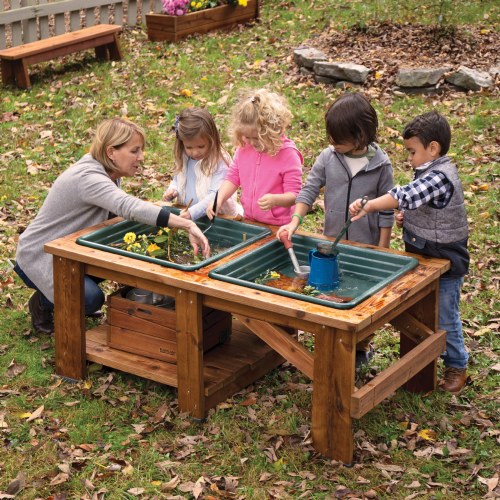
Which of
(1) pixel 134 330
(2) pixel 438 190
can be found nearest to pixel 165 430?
(1) pixel 134 330

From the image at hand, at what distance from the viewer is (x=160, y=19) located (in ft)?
35.2

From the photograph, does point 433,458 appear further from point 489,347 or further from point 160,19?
point 160,19

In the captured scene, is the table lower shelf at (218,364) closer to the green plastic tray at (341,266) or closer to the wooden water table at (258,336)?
the wooden water table at (258,336)

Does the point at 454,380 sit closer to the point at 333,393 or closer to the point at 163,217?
the point at 333,393

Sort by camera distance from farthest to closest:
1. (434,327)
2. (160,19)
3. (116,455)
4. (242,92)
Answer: (160,19), (242,92), (434,327), (116,455)

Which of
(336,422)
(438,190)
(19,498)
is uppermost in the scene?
(438,190)

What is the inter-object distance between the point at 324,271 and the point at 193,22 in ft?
24.2

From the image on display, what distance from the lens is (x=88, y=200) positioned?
4.86m

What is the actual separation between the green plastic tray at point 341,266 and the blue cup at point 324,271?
5 cm

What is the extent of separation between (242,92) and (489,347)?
2.04 m

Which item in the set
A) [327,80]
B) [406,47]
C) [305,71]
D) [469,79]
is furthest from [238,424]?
[406,47]

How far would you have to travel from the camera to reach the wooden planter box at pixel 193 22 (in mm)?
10719

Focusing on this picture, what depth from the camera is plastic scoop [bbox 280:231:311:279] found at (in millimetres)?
4383

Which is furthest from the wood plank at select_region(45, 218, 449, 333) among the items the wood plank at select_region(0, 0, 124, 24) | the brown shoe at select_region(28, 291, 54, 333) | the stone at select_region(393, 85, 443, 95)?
the wood plank at select_region(0, 0, 124, 24)
